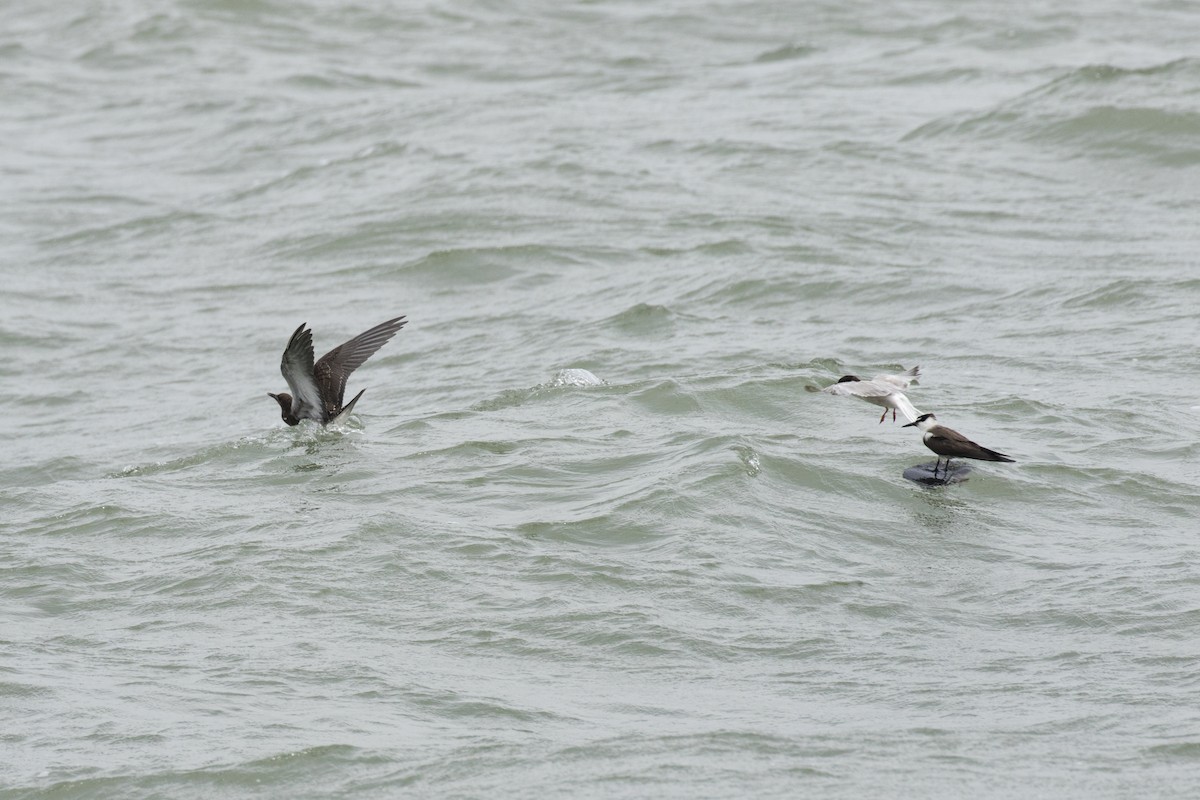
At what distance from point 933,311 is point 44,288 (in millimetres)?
7380

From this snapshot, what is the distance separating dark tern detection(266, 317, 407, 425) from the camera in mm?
9727

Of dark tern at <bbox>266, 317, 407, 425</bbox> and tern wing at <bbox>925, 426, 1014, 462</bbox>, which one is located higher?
tern wing at <bbox>925, 426, 1014, 462</bbox>

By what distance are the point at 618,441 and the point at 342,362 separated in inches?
63.4

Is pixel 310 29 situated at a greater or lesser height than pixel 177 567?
greater

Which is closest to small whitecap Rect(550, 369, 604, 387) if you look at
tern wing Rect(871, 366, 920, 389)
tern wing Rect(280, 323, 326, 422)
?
tern wing Rect(280, 323, 326, 422)

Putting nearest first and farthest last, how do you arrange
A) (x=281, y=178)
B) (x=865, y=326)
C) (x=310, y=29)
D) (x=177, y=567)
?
(x=177, y=567) → (x=865, y=326) → (x=281, y=178) → (x=310, y=29)

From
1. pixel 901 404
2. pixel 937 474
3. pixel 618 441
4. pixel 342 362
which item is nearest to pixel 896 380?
pixel 901 404

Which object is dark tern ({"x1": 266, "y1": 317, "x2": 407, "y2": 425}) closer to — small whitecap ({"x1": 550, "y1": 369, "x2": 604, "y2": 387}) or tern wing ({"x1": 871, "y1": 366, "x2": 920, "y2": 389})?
small whitecap ({"x1": 550, "y1": 369, "x2": 604, "y2": 387})

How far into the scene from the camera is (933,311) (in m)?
12.1

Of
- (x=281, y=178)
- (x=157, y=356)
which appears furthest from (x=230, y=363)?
(x=281, y=178)

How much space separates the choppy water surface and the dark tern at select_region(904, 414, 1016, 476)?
32cm

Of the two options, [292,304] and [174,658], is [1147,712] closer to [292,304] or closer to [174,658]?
[174,658]

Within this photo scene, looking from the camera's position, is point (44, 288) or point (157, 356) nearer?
point (157, 356)

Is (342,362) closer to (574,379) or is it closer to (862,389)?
(574,379)
